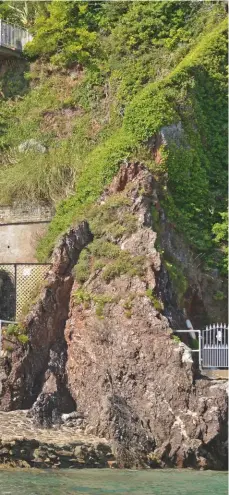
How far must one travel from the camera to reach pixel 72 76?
36.9m

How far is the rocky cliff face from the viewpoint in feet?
88.4

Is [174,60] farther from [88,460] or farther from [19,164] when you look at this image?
[88,460]

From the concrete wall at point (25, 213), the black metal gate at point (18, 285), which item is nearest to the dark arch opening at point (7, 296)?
the black metal gate at point (18, 285)

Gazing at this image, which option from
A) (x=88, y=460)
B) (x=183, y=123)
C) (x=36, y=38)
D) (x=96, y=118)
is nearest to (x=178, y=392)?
(x=88, y=460)

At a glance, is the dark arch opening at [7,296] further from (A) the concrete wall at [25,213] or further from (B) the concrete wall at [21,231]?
(A) the concrete wall at [25,213]

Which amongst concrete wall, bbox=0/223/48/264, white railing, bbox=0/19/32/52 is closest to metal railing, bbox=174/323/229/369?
concrete wall, bbox=0/223/48/264

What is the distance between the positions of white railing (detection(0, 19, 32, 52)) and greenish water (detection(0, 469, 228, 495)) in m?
16.3

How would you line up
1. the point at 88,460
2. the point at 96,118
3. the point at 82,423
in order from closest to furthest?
the point at 88,460, the point at 82,423, the point at 96,118

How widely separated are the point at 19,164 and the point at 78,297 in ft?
20.7

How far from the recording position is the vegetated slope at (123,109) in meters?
32.1

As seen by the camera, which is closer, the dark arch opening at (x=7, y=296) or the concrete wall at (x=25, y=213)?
the dark arch opening at (x=7, y=296)

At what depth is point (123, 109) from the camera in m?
34.8

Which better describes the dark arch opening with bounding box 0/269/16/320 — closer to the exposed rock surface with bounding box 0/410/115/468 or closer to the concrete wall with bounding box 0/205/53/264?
the concrete wall with bounding box 0/205/53/264

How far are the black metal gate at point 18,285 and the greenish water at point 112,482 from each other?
20.7ft
